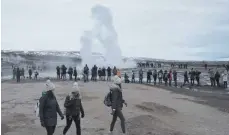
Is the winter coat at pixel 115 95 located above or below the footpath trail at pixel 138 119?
above

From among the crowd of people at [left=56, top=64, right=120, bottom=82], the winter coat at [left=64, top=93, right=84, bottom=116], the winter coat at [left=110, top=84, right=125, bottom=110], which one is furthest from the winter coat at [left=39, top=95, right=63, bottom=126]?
the crowd of people at [left=56, top=64, right=120, bottom=82]

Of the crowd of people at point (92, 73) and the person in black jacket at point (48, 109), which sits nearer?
the person in black jacket at point (48, 109)

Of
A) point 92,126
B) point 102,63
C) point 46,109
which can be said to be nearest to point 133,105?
point 92,126

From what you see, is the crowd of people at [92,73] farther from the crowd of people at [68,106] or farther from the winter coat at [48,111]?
the winter coat at [48,111]

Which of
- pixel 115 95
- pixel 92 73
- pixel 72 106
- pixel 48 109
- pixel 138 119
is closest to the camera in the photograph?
pixel 48 109

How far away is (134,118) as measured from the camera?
44.8 feet

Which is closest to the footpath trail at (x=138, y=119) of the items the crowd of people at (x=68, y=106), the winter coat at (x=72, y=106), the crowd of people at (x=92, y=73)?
the crowd of people at (x=68, y=106)

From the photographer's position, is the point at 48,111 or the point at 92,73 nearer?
the point at 48,111

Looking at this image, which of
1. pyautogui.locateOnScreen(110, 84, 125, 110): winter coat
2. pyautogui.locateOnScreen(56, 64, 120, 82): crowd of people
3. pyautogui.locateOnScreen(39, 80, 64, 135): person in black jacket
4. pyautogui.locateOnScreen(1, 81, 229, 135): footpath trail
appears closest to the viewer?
pyautogui.locateOnScreen(39, 80, 64, 135): person in black jacket

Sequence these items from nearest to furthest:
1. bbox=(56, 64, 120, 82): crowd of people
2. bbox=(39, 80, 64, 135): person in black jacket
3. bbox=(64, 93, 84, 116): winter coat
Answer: bbox=(39, 80, 64, 135): person in black jacket → bbox=(64, 93, 84, 116): winter coat → bbox=(56, 64, 120, 82): crowd of people

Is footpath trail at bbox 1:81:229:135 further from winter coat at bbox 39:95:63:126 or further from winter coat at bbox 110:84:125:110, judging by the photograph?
winter coat at bbox 39:95:63:126

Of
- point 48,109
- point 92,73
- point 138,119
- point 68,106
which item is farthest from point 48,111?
point 92,73

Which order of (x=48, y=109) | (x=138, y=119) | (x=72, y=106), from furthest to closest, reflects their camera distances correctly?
1. (x=138, y=119)
2. (x=72, y=106)
3. (x=48, y=109)

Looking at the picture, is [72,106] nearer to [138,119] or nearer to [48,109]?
[48,109]
